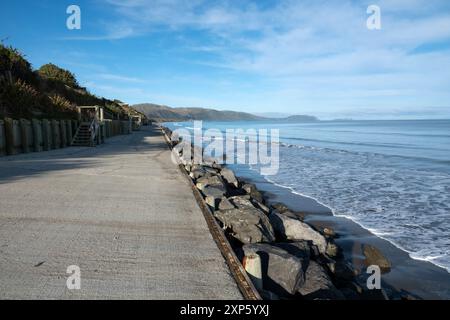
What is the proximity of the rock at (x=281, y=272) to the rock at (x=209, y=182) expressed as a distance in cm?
472

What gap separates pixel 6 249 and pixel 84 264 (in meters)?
1.02

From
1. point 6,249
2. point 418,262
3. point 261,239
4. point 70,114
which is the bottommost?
point 418,262

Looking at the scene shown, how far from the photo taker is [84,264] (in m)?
4.01

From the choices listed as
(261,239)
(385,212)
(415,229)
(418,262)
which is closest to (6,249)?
(261,239)

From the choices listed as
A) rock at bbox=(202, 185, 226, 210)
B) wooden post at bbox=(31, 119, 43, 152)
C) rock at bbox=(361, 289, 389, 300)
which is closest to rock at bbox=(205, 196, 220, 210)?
rock at bbox=(202, 185, 226, 210)

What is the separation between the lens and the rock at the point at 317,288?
14.2 ft

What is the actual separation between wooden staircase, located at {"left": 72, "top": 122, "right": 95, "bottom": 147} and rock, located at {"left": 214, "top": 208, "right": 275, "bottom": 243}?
47.5 ft

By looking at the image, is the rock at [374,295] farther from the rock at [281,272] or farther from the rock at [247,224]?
the rock at [247,224]

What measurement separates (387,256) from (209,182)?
4.90 m

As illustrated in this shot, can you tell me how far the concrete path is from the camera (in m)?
3.54

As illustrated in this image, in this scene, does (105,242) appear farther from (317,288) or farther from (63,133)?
(63,133)

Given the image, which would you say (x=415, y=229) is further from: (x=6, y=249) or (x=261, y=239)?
(x=6, y=249)

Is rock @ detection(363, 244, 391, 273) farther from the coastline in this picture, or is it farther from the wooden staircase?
the wooden staircase

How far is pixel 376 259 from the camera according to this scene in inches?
255
